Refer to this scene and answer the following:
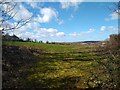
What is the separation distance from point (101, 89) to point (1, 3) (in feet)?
19.4

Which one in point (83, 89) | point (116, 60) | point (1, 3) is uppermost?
point (1, 3)

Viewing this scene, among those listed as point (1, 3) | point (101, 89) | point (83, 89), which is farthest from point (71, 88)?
point (1, 3)

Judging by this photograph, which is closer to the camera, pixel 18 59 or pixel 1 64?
pixel 1 64

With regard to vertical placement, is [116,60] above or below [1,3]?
below

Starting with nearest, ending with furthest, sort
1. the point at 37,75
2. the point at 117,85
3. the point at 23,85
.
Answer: the point at 117,85 → the point at 23,85 → the point at 37,75

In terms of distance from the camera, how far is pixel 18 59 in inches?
910

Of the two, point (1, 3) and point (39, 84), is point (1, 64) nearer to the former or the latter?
point (39, 84)

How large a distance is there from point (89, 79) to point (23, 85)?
374 cm

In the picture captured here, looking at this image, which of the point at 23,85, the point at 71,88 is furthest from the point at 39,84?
the point at 71,88

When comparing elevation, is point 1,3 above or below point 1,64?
above

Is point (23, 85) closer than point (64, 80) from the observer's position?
Yes

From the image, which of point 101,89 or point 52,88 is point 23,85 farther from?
point 101,89

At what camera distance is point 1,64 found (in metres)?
18.2

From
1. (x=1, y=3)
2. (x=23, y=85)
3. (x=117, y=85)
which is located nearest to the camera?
(x=1, y=3)
